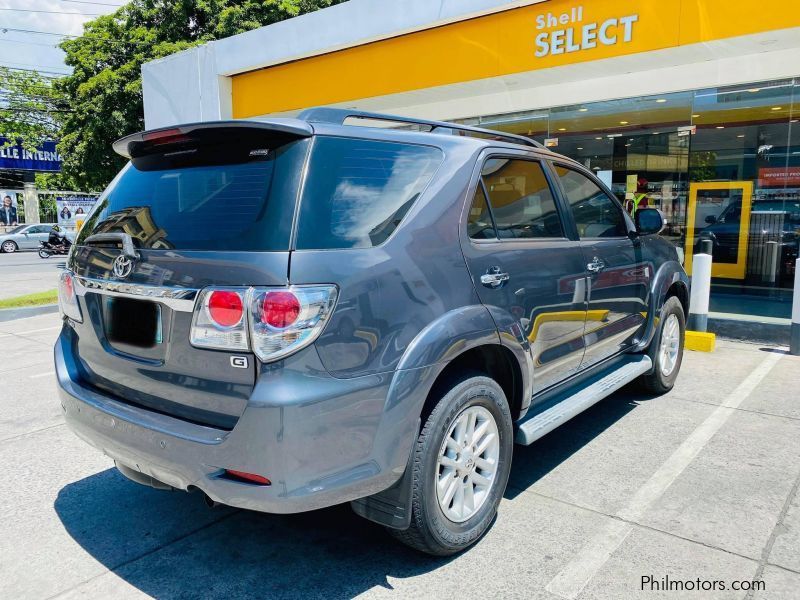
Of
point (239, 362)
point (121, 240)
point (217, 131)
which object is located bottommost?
point (239, 362)

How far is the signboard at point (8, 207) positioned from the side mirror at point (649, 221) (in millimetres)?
53184

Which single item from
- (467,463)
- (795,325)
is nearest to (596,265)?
(467,463)

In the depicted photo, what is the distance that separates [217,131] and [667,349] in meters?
4.21

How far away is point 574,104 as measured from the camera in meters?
9.15

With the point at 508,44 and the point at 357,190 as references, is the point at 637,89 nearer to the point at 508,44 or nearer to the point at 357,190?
the point at 508,44

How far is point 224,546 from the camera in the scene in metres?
2.97

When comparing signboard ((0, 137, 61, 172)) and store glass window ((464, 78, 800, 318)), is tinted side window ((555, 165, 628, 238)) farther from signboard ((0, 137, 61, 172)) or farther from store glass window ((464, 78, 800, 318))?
signboard ((0, 137, 61, 172))

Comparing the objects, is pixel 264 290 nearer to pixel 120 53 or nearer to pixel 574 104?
pixel 574 104

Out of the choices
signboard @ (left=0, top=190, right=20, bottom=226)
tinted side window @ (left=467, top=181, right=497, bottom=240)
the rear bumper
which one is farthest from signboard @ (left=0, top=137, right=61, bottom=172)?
the rear bumper

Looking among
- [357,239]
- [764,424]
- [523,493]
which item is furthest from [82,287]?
[764,424]

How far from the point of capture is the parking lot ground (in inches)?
104

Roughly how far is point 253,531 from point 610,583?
5.69ft

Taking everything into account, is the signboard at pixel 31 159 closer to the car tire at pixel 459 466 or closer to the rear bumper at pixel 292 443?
the rear bumper at pixel 292 443

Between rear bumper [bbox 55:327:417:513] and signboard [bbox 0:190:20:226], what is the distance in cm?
5342
